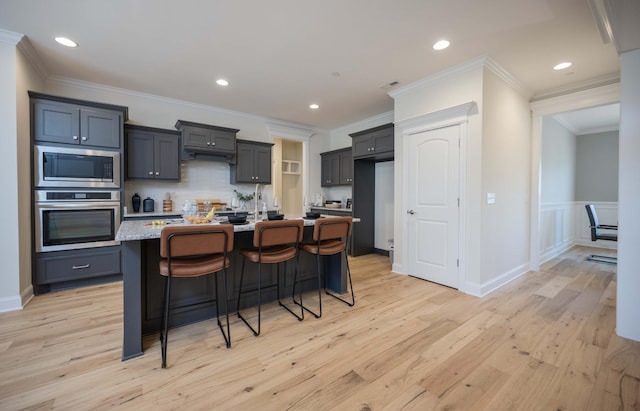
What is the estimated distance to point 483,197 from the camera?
3.17 metres

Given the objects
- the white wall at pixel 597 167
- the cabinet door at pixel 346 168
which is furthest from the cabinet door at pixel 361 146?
the white wall at pixel 597 167

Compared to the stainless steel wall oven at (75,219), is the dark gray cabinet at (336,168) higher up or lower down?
higher up

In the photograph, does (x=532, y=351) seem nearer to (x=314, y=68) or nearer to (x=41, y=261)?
(x=314, y=68)

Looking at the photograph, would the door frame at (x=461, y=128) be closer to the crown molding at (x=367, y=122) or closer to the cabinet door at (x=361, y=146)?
the cabinet door at (x=361, y=146)

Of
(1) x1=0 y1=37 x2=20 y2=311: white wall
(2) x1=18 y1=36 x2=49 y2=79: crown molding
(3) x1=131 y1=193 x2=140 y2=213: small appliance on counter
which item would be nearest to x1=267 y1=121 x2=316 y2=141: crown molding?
(3) x1=131 y1=193 x2=140 y2=213: small appliance on counter

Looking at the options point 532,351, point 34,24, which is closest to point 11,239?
point 34,24

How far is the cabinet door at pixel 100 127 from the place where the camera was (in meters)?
3.37

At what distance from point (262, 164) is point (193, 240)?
11.5ft

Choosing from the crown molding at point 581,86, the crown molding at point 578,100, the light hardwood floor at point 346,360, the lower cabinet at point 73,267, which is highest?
the crown molding at point 581,86

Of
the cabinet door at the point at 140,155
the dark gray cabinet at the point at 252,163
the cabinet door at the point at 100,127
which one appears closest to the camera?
the cabinet door at the point at 100,127

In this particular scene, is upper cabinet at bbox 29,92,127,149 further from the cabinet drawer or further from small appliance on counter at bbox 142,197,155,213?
the cabinet drawer

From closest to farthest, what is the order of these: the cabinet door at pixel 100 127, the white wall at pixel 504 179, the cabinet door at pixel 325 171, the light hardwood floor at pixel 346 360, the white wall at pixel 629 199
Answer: the light hardwood floor at pixel 346 360 < the white wall at pixel 629 199 < the white wall at pixel 504 179 < the cabinet door at pixel 100 127 < the cabinet door at pixel 325 171

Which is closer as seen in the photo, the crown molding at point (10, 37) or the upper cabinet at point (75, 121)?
the crown molding at point (10, 37)

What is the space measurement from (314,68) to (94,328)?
363 centimetres
